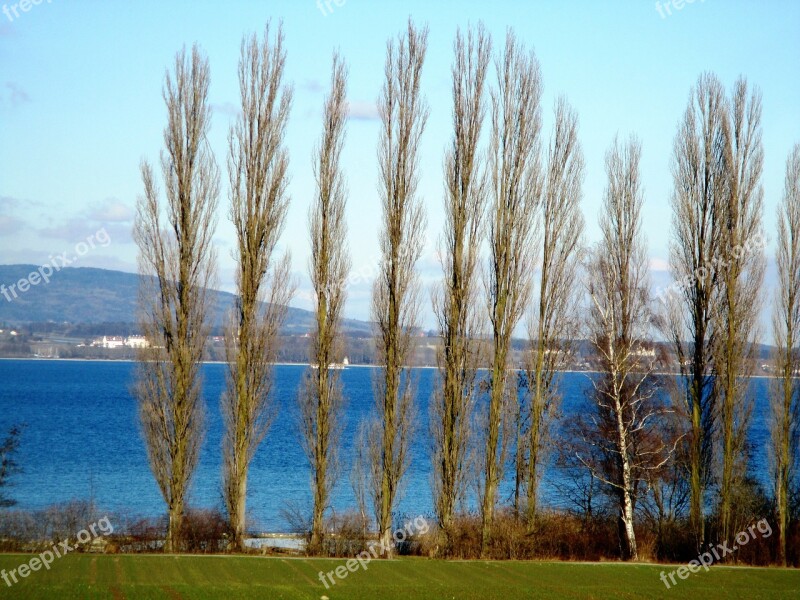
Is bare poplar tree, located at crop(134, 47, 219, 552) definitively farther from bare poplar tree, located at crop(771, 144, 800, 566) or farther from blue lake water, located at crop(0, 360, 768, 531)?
bare poplar tree, located at crop(771, 144, 800, 566)

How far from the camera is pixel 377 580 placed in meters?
17.8

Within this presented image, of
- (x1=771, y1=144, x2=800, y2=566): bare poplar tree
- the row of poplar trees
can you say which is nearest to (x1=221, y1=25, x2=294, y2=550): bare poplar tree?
the row of poplar trees

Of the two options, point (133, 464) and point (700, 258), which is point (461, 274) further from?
point (133, 464)

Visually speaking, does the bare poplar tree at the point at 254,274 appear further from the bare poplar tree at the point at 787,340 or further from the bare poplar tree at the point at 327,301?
the bare poplar tree at the point at 787,340

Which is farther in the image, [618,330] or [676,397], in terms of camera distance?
[676,397]

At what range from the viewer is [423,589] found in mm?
17109

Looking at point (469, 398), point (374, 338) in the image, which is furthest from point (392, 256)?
point (469, 398)

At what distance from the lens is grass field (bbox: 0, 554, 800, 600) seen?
53.5ft

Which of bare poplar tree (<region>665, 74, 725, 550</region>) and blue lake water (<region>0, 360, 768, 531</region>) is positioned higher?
bare poplar tree (<region>665, 74, 725, 550</region>)

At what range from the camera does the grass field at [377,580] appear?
16297mm

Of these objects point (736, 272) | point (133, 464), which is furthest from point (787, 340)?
point (133, 464)

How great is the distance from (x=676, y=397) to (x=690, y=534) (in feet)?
16.5

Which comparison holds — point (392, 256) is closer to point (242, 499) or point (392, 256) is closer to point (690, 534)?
point (242, 499)

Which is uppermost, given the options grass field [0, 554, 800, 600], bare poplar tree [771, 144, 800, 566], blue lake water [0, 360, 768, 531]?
bare poplar tree [771, 144, 800, 566]
